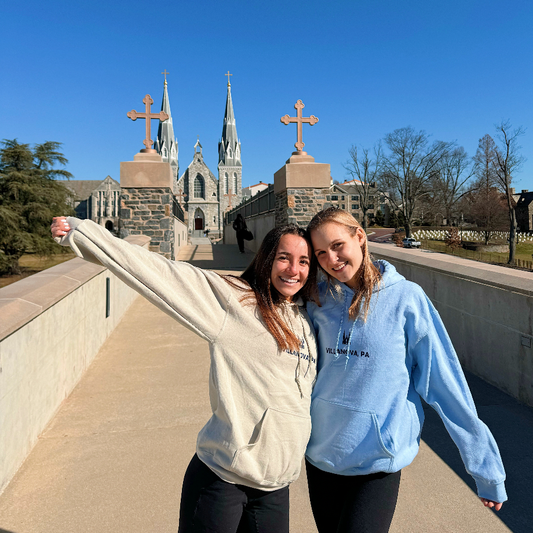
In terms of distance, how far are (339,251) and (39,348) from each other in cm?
238

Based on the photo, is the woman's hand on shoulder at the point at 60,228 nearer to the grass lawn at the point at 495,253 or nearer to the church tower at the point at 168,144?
the grass lawn at the point at 495,253

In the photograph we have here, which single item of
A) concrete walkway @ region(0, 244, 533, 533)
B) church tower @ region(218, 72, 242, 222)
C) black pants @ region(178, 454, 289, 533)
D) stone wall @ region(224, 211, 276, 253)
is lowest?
concrete walkway @ region(0, 244, 533, 533)

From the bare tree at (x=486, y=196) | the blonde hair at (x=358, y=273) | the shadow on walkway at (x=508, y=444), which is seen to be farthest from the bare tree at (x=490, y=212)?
the blonde hair at (x=358, y=273)

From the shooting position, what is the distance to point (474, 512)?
2293 millimetres

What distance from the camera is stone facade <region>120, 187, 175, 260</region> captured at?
12.4 meters

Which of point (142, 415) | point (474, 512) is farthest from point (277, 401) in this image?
point (142, 415)

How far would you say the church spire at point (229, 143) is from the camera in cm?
8800

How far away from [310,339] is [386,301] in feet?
1.00

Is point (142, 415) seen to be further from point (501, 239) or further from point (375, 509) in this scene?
point (501, 239)

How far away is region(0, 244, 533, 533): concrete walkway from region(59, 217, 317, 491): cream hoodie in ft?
3.43

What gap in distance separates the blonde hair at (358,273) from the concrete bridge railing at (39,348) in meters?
1.82

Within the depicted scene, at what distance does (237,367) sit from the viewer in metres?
1.48

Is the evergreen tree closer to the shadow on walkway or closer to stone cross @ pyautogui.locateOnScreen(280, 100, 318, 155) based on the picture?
stone cross @ pyautogui.locateOnScreen(280, 100, 318, 155)

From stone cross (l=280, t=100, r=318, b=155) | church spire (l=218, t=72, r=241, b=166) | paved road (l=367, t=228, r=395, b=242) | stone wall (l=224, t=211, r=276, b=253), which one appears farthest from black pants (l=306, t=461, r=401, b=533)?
church spire (l=218, t=72, r=241, b=166)
